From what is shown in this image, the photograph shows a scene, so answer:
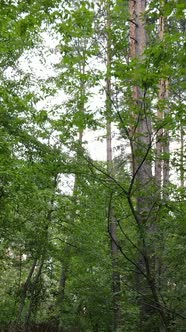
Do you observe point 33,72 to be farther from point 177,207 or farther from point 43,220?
point 177,207

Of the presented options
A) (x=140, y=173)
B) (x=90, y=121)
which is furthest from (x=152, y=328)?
(x=90, y=121)

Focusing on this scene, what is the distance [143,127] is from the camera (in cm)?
569

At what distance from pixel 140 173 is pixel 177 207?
1.22 metres

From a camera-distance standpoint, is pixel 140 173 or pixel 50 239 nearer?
pixel 140 173

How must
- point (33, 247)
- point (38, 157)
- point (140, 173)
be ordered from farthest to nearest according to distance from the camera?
1. point (33, 247)
2. point (38, 157)
3. point (140, 173)

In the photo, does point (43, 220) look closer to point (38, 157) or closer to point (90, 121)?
point (38, 157)

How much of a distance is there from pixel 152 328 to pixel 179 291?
1075mm

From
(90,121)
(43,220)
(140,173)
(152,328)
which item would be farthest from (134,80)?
(43,220)

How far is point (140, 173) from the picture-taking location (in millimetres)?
5340

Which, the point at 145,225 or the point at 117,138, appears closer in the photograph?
the point at 145,225

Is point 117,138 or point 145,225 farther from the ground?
point 117,138

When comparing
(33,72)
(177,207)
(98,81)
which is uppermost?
(33,72)

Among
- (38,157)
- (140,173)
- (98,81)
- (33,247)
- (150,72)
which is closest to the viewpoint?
(150,72)

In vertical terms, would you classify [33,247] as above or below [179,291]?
above
